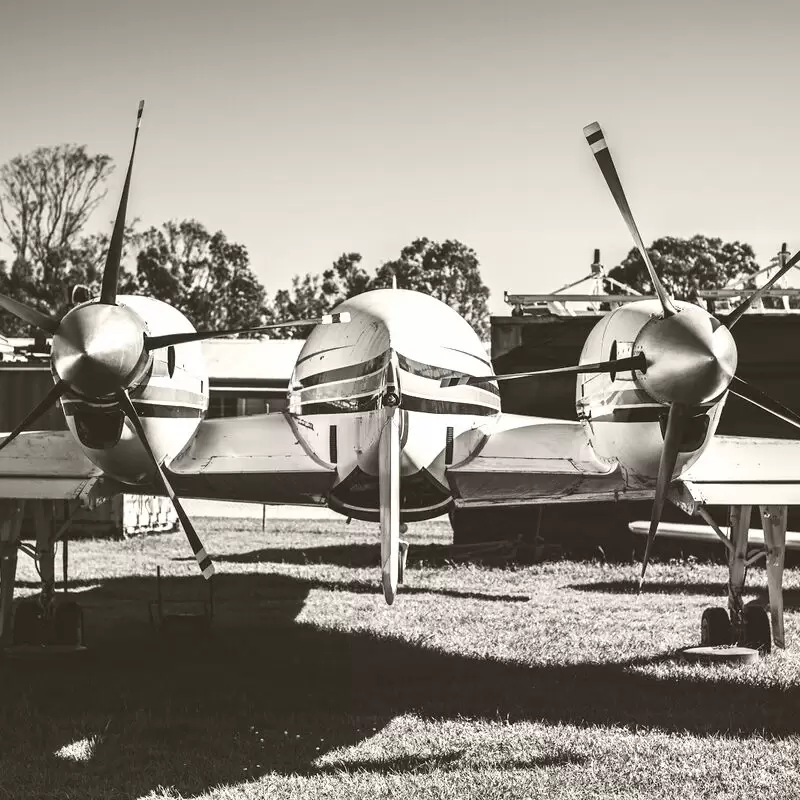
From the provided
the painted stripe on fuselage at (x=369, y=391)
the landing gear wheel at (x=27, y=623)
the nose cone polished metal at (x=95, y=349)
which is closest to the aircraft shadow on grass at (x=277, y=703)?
the landing gear wheel at (x=27, y=623)

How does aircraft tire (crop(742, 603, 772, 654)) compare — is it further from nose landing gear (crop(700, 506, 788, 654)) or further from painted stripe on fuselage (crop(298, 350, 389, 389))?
painted stripe on fuselage (crop(298, 350, 389, 389))

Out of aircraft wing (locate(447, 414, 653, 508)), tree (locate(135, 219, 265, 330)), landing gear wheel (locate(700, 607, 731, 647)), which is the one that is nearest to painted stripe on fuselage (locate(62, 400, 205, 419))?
aircraft wing (locate(447, 414, 653, 508))

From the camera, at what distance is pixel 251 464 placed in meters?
9.50

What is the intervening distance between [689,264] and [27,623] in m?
58.1

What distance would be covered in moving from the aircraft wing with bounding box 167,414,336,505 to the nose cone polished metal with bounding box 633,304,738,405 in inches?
131

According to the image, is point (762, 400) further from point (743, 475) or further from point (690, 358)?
point (743, 475)

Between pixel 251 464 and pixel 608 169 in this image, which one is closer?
pixel 608 169

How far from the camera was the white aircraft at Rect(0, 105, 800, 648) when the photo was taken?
7707 millimetres

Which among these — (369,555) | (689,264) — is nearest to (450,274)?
(689,264)

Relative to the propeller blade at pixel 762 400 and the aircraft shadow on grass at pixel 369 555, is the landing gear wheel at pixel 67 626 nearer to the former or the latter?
the propeller blade at pixel 762 400

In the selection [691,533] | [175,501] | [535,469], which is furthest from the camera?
[691,533]

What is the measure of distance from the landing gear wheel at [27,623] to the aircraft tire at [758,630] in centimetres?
786

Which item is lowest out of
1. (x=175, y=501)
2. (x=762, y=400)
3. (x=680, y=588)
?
(x=680, y=588)

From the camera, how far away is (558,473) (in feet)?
30.6
